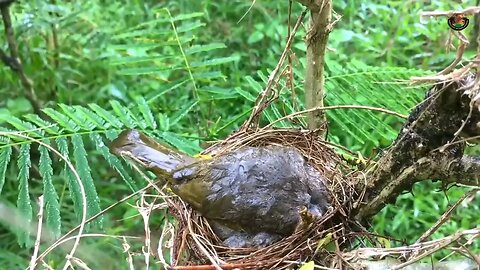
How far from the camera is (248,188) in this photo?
0.94 meters

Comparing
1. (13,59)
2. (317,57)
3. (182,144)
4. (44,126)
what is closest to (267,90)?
(317,57)

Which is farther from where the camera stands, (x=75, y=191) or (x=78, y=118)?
(x=78, y=118)

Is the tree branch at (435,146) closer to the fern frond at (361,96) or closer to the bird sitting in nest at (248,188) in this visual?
the bird sitting in nest at (248,188)

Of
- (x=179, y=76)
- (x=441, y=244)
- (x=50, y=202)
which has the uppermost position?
(x=441, y=244)

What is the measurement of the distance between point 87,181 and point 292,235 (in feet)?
1.44

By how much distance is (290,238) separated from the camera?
0.89m

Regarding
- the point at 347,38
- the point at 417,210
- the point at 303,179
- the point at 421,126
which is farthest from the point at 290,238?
the point at 347,38

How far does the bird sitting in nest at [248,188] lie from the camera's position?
36.3 inches

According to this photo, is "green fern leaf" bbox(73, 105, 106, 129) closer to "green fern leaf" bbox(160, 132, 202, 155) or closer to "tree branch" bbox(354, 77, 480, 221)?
"green fern leaf" bbox(160, 132, 202, 155)

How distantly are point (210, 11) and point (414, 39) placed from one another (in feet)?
2.40

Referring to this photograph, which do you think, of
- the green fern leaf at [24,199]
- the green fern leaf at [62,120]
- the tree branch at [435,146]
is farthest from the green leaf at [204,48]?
the tree branch at [435,146]

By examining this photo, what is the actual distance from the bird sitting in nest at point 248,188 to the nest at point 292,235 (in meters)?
0.02

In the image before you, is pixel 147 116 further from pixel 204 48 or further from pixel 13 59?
pixel 13 59

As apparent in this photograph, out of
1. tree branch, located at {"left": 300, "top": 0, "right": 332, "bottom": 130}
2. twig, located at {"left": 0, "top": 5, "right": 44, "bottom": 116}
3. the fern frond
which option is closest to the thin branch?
tree branch, located at {"left": 300, "top": 0, "right": 332, "bottom": 130}
